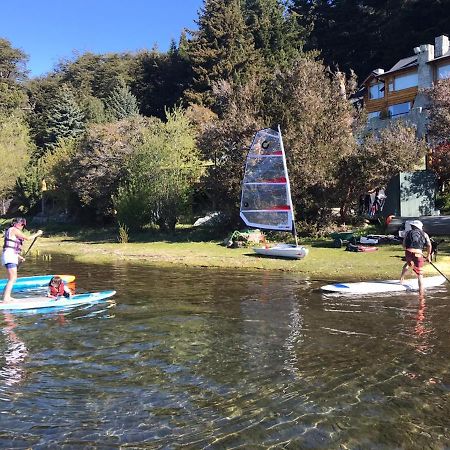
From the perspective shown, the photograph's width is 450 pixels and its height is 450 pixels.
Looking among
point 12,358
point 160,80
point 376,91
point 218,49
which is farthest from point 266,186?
point 160,80

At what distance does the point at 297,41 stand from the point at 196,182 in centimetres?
3625

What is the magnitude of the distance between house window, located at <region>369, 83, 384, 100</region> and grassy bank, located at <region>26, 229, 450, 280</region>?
112ft

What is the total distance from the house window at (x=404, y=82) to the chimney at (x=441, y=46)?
2.67 meters

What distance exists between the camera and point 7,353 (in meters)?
8.75

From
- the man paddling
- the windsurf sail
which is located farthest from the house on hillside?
the man paddling

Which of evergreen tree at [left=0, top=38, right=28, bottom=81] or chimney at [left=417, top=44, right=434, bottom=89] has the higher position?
evergreen tree at [left=0, top=38, right=28, bottom=81]

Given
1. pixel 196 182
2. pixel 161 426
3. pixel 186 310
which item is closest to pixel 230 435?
pixel 161 426

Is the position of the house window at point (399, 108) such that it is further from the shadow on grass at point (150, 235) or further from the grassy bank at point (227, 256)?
the grassy bank at point (227, 256)

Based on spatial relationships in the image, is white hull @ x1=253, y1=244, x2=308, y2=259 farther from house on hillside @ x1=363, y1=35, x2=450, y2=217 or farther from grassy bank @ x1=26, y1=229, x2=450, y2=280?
house on hillside @ x1=363, y1=35, x2=450, y2=217

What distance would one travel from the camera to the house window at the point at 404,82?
50.7 meters

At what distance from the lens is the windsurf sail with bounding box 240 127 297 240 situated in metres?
21.5

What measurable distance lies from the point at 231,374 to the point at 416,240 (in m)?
7.63

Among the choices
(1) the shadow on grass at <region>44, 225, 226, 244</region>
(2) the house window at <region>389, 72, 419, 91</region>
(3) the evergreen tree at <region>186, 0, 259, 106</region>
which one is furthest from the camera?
(3) the evergreen tree at <region>186, 0, 259, 106</region>

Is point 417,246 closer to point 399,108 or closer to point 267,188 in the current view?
point 267,188
